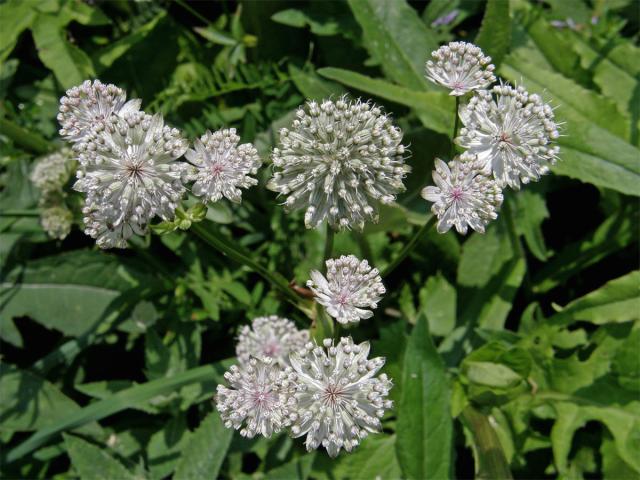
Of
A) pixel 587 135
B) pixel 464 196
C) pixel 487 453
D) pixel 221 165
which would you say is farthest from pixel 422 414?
pixel 587 135

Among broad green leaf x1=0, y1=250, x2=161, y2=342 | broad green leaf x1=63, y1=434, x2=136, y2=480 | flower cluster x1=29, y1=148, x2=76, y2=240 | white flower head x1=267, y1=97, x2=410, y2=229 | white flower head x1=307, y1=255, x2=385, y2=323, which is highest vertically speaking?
white flower head x1=267, y1=97, x2=410, y2=229

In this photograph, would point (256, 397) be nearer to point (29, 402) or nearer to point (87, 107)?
point (87, 107)

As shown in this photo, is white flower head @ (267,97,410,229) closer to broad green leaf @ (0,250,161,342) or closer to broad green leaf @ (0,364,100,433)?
broad green leaf @ (0,250,161,342)

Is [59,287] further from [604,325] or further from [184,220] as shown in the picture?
[604,325]

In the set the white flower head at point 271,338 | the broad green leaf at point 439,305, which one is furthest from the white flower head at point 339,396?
the broad green leaf at point 439,305

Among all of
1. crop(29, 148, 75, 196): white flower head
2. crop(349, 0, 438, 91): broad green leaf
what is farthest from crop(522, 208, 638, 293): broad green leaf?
crop(29, 148, 75, 196): white flower head

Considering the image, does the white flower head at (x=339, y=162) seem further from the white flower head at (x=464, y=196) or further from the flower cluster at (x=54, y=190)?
the flower cluster at (x=54, y=190)
